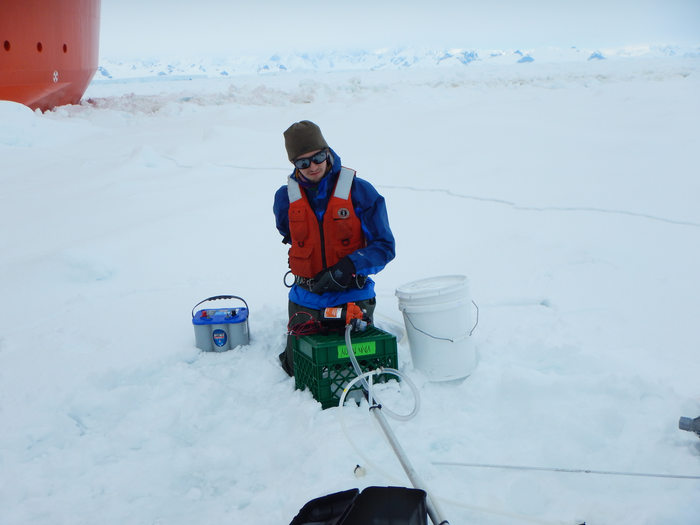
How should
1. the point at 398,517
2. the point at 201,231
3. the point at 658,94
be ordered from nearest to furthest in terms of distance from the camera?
1. the point at 398,517
2. the point at 201,231
3. the point at 658,94

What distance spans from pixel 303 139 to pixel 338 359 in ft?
3.31

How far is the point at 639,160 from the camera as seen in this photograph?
Result: 6.03 meters

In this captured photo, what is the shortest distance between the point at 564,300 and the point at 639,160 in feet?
12.3

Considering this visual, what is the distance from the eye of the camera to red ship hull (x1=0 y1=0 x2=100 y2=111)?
9906mm

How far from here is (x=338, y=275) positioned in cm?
234

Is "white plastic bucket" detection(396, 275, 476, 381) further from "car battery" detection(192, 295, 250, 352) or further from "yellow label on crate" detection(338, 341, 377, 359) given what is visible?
"car battery" detection(192, 295, 250, 352)

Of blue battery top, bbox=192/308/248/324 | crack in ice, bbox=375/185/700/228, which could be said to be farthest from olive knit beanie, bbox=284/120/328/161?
crack in ice, bbox=375/185/700/228

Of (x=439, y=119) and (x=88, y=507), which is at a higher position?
(x=439, y=119)

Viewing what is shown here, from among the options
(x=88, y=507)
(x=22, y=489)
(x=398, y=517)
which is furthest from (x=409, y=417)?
(x=22, y=489)

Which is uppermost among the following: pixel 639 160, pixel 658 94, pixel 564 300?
pixel 658 94

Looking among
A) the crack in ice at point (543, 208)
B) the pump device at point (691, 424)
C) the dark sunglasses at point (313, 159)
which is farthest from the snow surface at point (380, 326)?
the dark sunglasses at point (313, 159)

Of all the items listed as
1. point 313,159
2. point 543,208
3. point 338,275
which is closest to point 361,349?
point 338,275

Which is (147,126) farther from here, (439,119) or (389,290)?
(389,290)

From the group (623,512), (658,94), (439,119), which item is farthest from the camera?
(658,94)
